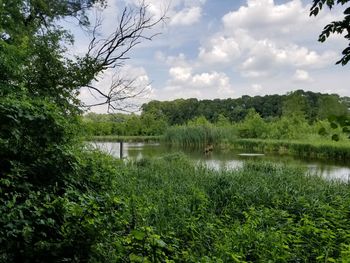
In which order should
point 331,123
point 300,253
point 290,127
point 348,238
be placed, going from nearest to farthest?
1. point 331,123
2. point 300,253
3. point 348,238
4. point 290,127

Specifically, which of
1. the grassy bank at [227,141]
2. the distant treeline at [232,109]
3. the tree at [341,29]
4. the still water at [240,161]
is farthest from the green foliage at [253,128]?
the tree at [341,29]

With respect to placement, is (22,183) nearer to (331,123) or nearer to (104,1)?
(331,123)

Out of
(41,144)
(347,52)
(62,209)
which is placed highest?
(347,52)

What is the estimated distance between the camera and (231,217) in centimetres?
482

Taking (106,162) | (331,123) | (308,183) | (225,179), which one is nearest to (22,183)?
(106,162)

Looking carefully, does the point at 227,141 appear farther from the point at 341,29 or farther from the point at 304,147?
the point at 341,29

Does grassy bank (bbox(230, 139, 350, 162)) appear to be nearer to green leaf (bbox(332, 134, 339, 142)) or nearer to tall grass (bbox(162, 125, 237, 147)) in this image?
tall grass (bbox(162, 125, 237, 147))

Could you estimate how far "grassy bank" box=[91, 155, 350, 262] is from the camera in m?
2.60

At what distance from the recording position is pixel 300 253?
9.95 ft

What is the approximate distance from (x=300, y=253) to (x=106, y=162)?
6.67 ft

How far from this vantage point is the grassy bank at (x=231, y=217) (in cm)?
260

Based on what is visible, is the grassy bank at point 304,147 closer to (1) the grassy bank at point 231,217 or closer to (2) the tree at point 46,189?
(1) the grassy bank at point 231,217

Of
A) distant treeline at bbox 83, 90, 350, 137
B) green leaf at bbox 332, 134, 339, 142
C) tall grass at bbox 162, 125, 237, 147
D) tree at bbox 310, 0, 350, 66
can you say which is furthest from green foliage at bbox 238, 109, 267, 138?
green leaf at bbox 332, 134, 339, 142

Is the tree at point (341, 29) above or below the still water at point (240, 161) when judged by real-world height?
above
